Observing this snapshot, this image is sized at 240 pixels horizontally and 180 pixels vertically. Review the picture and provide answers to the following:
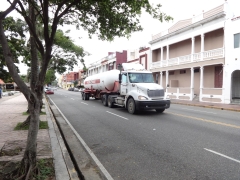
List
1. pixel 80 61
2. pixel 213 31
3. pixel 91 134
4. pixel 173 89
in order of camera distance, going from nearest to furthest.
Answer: pixel 91 134 < pixel 213 31 < pixel 173 89 < pixel 80 61

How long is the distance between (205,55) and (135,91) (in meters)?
14.3

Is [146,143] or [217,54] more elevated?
[217,54]

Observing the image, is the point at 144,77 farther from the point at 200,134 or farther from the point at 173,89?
the point at 173,89

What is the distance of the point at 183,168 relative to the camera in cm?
466

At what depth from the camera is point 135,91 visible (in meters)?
12.6

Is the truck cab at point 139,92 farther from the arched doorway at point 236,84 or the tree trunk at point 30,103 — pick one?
the arched doorway at point 236,84

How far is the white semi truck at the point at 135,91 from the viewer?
12.0 metres

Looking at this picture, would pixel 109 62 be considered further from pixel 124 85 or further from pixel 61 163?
pixel 61 163

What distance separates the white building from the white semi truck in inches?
145

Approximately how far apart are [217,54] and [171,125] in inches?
616

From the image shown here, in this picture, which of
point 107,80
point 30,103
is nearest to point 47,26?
point 30,103

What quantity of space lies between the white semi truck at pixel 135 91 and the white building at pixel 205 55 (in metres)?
3.68

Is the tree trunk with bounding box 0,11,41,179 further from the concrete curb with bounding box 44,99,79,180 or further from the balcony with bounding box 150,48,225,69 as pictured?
the balcony with bounding box 150,48,225,69

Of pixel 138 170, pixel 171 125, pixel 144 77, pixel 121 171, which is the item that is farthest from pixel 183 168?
pixel 144 77
